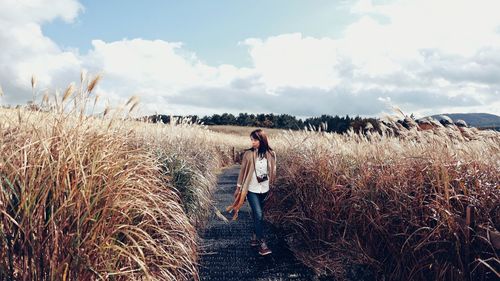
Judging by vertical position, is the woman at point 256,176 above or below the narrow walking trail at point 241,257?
above

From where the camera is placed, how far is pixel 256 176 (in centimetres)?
646

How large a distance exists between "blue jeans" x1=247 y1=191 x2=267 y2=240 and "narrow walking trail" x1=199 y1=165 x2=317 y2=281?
1.16ft

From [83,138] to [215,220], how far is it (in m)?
4.71

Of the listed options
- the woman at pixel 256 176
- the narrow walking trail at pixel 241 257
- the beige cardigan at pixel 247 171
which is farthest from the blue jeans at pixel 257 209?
the narrow walking trail at pixel 241 257

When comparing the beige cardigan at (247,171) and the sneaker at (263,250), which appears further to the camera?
A: the beige cardigan at (247,171)

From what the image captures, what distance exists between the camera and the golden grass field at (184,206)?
316cm

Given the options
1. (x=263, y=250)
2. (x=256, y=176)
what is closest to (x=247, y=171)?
(x=256, y=176)

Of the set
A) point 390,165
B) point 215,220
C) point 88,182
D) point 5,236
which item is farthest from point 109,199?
point 215,220

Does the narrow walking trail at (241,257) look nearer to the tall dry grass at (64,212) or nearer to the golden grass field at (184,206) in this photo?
the golden grass field at (184,206)

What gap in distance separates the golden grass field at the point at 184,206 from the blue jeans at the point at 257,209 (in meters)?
0.53

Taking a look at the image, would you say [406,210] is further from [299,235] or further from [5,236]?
[5,236]

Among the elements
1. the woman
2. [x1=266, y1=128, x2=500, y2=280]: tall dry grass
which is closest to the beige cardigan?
the woman

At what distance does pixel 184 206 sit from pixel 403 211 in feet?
11.8

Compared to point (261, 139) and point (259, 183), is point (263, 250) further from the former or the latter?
point (261, 139)
